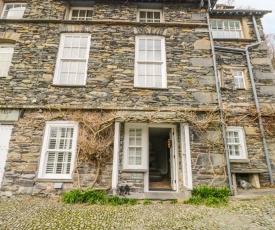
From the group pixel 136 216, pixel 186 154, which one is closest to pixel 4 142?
pixel 136 216

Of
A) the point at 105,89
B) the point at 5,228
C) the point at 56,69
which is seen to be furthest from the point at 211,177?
the point at 56,69

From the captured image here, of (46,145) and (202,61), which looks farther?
(202,61)

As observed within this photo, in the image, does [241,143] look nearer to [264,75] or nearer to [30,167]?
[264,75]

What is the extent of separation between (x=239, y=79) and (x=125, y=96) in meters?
6.41

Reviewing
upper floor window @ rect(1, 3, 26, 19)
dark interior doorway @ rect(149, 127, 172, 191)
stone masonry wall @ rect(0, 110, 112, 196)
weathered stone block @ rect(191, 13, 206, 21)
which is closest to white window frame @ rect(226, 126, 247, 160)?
dark interior doorway @ rect(149, 127, 172, 191)

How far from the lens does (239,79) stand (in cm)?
852

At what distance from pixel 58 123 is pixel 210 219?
526 cm

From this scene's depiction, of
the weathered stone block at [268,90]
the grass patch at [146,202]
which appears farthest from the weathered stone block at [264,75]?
the grass patch at [146,202]

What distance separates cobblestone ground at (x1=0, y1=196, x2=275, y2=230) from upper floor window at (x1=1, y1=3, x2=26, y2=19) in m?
7.75

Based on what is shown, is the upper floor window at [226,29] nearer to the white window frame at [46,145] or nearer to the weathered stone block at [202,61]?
the weathered stone block at [202,61]

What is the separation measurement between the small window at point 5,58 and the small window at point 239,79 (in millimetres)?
10533

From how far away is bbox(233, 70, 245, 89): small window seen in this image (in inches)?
332

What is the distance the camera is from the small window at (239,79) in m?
8.43

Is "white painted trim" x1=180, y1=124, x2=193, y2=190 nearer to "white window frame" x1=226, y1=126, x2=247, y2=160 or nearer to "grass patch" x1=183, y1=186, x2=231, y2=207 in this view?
"grass patch" x1=183, y1=186, x2=231, y2=207
